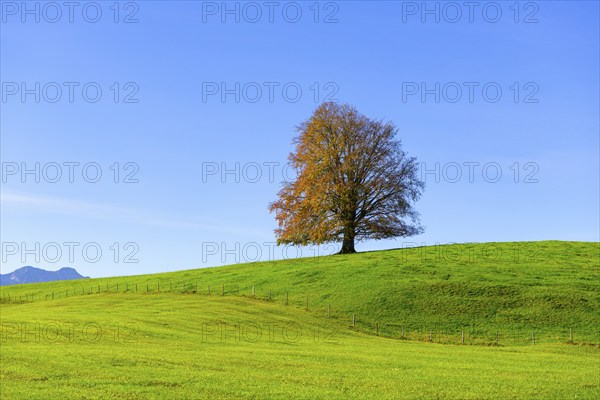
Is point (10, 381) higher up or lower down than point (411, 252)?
lower down

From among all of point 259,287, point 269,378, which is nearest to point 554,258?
point 259,287

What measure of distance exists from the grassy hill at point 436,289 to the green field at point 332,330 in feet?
0.74

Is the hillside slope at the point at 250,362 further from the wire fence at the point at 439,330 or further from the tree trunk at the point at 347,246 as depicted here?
the tree trunk at the point at 347,246

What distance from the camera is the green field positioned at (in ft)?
96.4

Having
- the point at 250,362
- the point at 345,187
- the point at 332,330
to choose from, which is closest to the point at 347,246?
the point at 345,187

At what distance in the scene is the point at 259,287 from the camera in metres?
75.8

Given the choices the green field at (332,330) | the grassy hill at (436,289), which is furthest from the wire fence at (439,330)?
the green field at (332,330)

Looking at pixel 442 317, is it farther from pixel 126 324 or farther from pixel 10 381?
pixel 10 381

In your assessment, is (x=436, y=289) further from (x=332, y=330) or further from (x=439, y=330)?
(x=332, y=330)

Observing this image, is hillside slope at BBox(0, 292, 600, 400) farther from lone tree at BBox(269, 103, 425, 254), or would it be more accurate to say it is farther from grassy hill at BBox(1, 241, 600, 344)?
lone tree at BBox(269, 103, 425, 254)

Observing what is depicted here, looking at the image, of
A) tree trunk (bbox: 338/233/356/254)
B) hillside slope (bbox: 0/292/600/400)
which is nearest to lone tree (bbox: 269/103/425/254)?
tree trunk (bbox: 338/233/356/254)

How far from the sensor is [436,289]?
230 ft

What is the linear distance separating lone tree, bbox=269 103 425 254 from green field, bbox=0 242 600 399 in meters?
4.35

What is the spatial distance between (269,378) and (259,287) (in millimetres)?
45463
